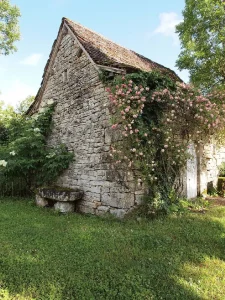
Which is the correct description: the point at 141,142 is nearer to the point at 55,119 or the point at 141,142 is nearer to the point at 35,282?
the point at 35,282

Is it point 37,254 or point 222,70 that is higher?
point 222,70

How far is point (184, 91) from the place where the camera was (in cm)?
656

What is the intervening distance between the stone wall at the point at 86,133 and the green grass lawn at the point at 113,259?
758 mm

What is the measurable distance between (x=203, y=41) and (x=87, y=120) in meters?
8.39

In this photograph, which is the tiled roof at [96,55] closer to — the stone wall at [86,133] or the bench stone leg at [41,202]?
the stone wall at [86,133]

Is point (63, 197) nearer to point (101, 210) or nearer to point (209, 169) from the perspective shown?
point (101, 210)

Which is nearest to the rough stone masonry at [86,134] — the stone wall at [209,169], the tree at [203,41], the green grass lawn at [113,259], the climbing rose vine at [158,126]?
the climbing rose vine at [158,126]

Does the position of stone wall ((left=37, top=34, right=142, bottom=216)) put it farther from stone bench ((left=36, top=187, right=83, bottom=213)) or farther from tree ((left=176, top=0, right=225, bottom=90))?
tree ((left=176, top=0, right=225, bottom=90))

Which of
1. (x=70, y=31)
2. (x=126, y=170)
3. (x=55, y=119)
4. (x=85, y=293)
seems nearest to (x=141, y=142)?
(x=126, y=170)

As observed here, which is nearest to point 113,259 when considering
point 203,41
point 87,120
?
point 87,120

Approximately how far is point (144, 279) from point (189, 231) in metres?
2.13

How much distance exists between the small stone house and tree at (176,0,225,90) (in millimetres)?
5353

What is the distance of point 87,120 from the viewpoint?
23.5ft

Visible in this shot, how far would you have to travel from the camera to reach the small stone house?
6.08 metres
